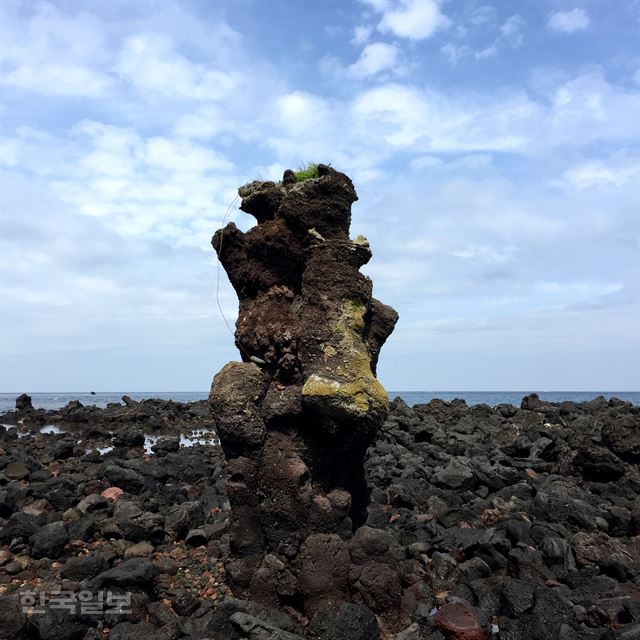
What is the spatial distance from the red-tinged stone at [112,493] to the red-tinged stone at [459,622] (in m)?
7.68

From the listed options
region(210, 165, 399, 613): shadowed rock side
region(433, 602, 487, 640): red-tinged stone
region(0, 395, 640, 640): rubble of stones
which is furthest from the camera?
region(210, 165, 399, 613): shadowed rock side

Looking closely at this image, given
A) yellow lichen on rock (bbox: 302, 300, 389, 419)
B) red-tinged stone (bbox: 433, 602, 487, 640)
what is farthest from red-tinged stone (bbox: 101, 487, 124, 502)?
red-tinged stone (bbox: 433, 602, 487, 640)

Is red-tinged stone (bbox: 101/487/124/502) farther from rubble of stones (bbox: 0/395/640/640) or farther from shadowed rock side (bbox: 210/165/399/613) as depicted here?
shadowed rock side (bbox: 210/165/399/613)

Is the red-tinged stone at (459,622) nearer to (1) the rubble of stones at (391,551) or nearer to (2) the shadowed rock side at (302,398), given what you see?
(1) the rubble of stones at (391,551)

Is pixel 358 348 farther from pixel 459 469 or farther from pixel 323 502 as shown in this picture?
pixel 459 469

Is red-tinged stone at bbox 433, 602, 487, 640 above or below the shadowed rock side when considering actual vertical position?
below

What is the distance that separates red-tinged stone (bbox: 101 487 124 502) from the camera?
11306mm

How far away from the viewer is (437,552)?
295 inches

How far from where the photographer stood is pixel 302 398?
6.59 meters

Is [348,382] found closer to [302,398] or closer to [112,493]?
[302,398]

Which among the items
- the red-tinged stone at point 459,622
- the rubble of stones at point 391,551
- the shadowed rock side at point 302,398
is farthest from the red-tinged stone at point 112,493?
the red-tinged stone at point 459,622

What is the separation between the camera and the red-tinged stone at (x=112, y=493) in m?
11.3

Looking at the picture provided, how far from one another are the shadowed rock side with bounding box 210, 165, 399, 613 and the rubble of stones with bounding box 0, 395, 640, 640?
0.36 m

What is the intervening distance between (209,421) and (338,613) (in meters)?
30.0
